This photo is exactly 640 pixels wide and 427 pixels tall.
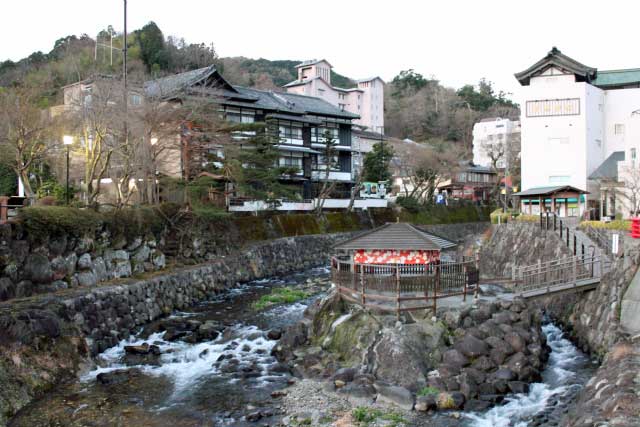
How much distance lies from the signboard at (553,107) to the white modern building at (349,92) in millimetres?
43654

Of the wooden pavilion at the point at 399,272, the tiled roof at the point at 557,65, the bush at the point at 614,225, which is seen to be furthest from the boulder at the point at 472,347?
the tiled roof at the point at 557,65

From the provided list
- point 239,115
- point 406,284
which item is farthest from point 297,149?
point 406,284

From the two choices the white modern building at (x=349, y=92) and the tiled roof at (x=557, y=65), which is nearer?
the tiled roof at (x=557, y=65)

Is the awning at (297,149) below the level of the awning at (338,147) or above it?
below

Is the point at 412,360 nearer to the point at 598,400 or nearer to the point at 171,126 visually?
the point at 598,400

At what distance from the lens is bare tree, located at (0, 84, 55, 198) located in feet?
86.9

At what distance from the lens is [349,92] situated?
90750 millimetres

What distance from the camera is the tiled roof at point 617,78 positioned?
43500mm

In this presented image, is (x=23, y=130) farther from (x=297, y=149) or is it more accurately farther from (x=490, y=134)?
(x=490, y=134)

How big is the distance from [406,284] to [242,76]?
73513 mm

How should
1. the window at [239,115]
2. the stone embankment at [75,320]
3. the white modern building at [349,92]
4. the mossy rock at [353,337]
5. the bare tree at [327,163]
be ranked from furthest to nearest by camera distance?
the white modern building at [349,92] → the bare tree at [327,163] → the window at [239,115] → the mossy rock at [353,337] → the stone embankment at [75,320]

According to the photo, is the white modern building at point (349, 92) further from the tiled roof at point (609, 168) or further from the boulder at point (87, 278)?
the boulder at point (87, 278)

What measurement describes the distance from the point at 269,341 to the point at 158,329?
490 centimetres

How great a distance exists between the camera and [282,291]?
2911 cm
